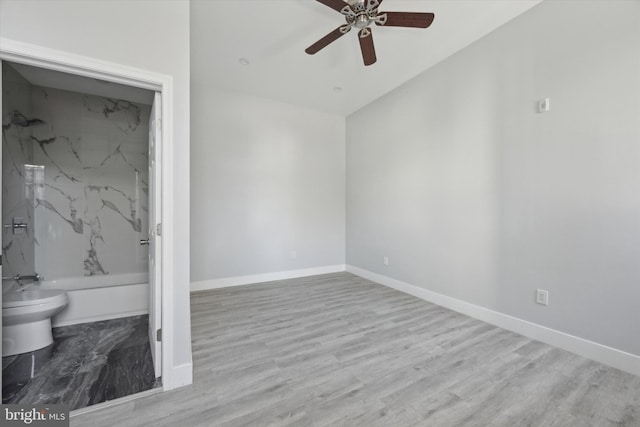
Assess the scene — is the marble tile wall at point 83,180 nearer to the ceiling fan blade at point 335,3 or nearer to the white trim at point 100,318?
the white trim at point 100,318

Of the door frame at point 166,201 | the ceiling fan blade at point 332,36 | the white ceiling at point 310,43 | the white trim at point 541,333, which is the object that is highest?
the white ceiling at point 310,43

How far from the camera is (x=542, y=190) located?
2318mm

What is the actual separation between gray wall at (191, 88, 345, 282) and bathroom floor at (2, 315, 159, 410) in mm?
1392

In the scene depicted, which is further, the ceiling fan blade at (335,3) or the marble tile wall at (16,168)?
the marble tile wall at (16,168)

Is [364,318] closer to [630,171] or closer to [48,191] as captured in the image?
[630,171]

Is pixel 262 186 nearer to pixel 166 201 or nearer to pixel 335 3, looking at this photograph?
pixel 166 201

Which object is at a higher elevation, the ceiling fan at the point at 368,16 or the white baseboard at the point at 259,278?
the ceiling fan at the point at 368,16

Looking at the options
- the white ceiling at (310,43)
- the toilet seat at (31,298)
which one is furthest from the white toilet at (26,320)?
the white ceiling at (310,43)

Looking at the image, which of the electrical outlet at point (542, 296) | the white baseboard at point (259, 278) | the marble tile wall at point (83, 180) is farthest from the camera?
the white baseboard at point (259, 278)

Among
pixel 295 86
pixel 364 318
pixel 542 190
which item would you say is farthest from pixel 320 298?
pixel 295 86

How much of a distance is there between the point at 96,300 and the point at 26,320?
641mm

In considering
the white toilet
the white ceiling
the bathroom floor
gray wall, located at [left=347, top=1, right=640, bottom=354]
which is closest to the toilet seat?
the white toilet

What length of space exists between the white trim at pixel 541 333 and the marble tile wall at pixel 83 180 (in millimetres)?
3987

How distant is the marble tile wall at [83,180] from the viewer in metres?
3.01
